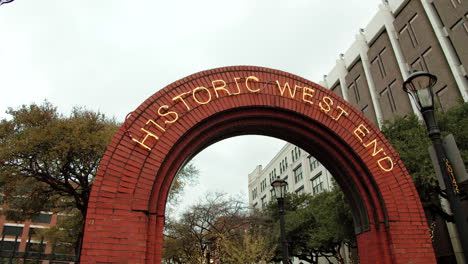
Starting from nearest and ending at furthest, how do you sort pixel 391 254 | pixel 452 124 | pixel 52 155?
1. pixel 391 254
2. pixel 452 124
3. pixel 52 155

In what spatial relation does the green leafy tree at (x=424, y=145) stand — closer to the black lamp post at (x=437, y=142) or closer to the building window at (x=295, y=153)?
the black lamp post at (x=437, y=142)

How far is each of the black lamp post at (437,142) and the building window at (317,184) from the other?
3564 cm

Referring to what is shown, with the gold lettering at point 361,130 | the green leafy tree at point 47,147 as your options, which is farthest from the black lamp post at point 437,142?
the green leafy tree at point 47,147

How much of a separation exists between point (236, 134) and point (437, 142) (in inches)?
168

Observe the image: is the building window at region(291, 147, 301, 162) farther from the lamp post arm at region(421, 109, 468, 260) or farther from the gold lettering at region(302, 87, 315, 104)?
the lamp post arm at region(421, 109, 468, 260)

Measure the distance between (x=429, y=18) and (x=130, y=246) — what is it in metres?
27.0

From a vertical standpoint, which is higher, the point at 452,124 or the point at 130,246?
the point at 452,124

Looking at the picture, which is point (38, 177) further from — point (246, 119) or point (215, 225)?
point (246, 119)

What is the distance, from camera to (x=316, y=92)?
756 centimetres

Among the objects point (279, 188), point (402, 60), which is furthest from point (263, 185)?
point (279, 188)

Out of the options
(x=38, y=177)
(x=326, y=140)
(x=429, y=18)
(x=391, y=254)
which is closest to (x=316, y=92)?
(x=326, y=140)

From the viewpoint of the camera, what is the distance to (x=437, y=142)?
4.75m

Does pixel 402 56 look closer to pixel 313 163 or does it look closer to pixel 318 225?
pixel 318 225

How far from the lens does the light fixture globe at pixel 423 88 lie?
5078 millimetres
